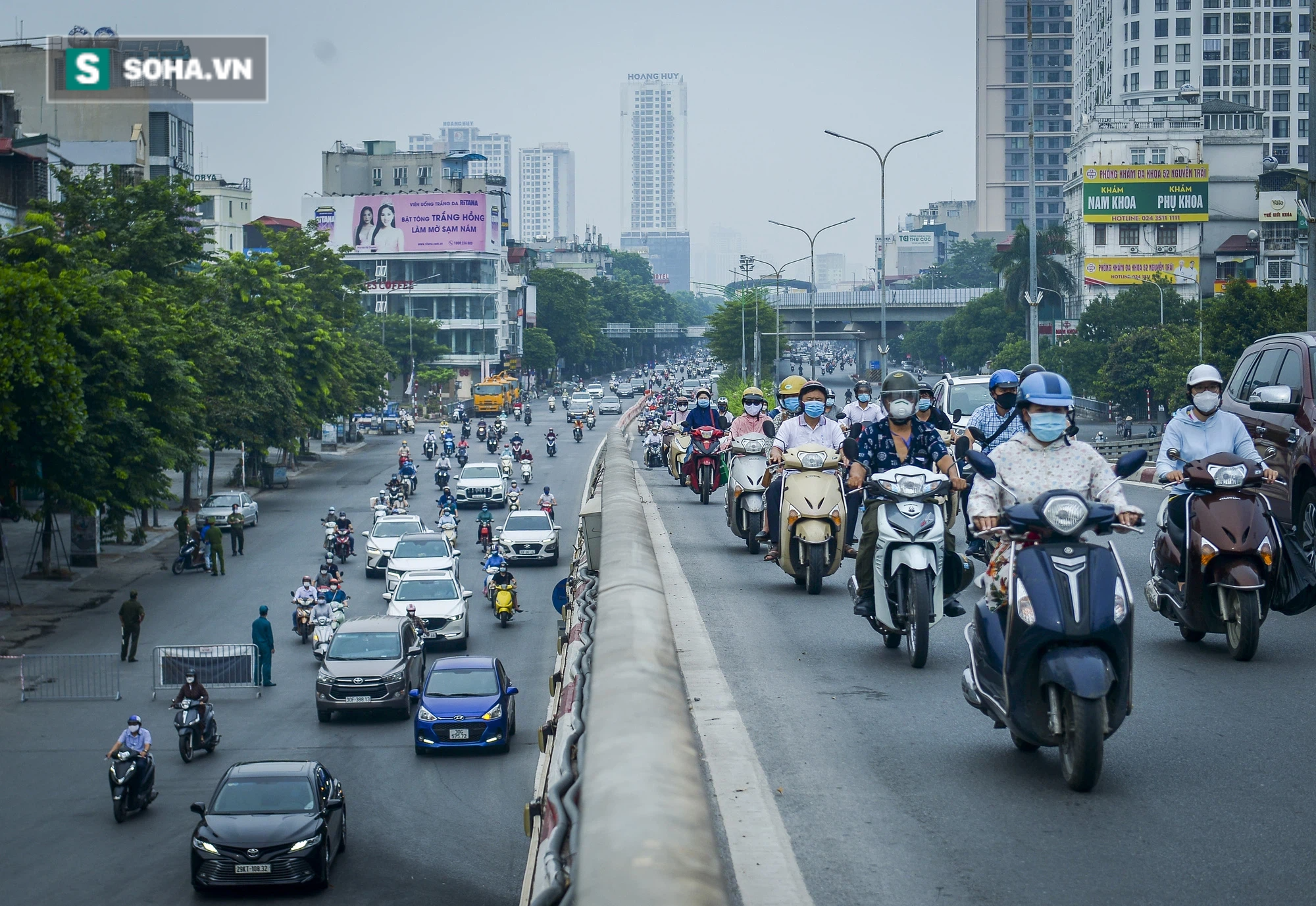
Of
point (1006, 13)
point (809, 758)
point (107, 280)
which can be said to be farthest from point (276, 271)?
point (1006, 13)

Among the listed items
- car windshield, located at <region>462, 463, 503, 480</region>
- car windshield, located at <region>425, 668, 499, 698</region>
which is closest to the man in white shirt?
car windshield, located at <region>425, 668, 499, 698</region>

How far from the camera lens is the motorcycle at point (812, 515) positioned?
13000 mm

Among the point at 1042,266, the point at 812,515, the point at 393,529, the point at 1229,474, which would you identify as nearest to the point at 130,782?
the point at 812,515

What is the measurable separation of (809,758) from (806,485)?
233 inches

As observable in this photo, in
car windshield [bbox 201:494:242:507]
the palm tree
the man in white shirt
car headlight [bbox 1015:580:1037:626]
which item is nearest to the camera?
car headlight [bbox 1015:580:1037:626]

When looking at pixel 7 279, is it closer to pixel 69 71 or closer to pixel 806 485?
pixel 806 485

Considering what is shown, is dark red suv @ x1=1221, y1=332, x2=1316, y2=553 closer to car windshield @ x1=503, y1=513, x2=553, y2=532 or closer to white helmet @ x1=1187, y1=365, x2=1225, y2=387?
white helmet @ x1=1187, y1=365, x2=1225, y2=387

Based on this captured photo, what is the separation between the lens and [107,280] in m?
38.0

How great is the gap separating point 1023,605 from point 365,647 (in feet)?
68.1

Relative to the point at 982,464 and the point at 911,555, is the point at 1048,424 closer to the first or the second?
the point at 982,464

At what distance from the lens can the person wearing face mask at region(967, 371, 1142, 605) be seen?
7.33 meters

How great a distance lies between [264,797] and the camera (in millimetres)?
17734

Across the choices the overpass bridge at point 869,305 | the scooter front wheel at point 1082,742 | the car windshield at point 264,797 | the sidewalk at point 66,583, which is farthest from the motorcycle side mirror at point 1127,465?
the overpass bridge at point 869,305

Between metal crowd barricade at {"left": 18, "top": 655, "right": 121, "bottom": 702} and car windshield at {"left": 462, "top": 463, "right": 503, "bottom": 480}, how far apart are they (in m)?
26.3
